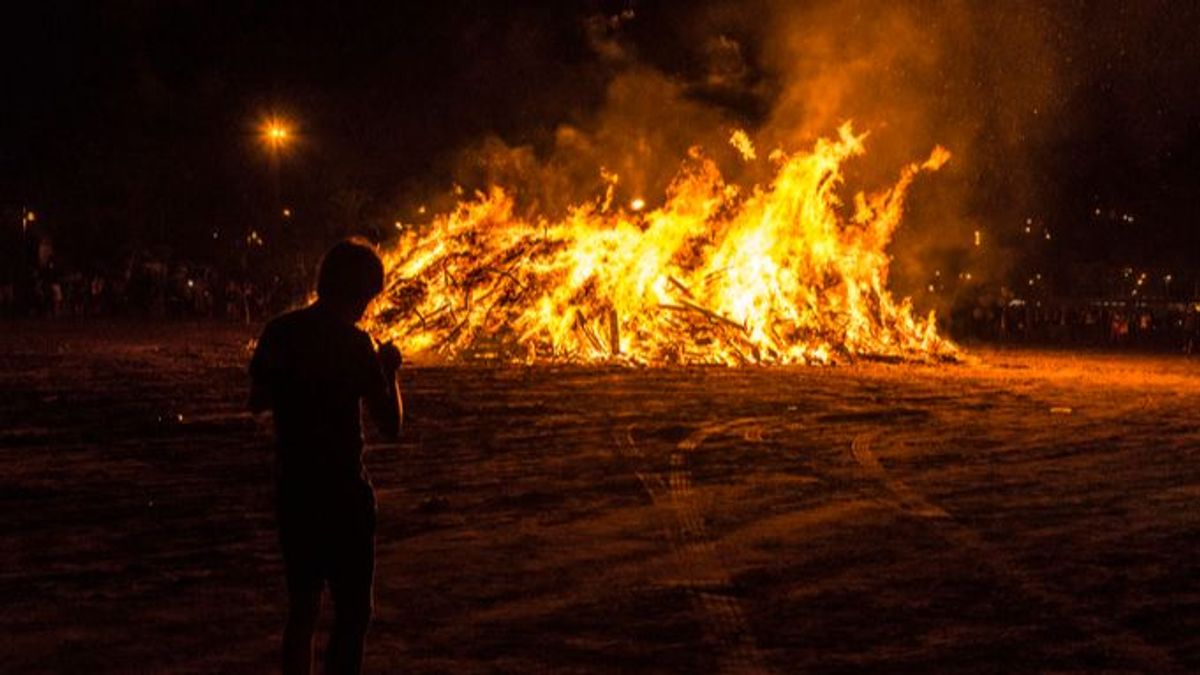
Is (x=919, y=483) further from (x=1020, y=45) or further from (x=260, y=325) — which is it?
(x=260, y=325)

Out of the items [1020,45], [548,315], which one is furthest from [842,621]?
[1020,45]

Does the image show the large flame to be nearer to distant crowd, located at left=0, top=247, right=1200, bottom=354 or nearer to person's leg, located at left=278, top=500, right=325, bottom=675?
distant crowd, located at left=0, top=247, right=1200, bottom=354


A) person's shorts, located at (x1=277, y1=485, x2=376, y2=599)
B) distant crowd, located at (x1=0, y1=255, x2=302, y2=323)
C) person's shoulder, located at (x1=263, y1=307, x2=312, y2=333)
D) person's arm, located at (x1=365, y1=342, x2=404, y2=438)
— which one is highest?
distant crowd, located at (x1=0, y1=255, x2=302, y2=323)

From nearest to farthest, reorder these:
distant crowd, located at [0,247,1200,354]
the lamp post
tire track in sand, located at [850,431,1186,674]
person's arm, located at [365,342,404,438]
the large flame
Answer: person's arm, located at [365,342,404,438]
tire track in sand, located at [850,431,1186,674]
the large flame
distant crowd, located at [0,247,1200,354]
the lamp post

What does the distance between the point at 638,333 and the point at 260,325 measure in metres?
18.4

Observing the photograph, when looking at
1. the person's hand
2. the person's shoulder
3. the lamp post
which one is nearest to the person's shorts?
the person's hand

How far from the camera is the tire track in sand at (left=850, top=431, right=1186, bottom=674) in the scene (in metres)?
5.55

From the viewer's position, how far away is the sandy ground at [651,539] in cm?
573

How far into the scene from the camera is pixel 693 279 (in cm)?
2620

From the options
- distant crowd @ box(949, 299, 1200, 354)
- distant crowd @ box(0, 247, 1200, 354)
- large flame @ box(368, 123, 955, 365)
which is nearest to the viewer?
large flame @ box(368, 123, 955, 365)

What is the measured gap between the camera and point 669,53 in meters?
29.2

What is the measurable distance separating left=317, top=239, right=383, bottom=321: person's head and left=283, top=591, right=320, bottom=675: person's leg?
1015 mm

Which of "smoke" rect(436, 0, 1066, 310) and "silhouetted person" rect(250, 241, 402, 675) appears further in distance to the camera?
"smoke" rect(436, 0, 1066, 310)

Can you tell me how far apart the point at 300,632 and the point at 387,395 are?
888mm
